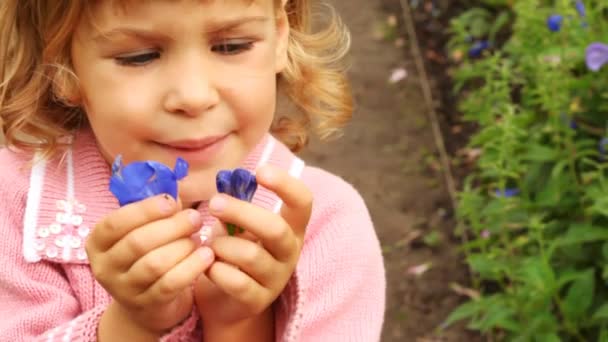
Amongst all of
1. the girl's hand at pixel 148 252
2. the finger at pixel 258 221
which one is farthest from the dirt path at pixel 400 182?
the girl's hand at pixel 148 252

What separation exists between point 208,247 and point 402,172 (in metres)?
2.81

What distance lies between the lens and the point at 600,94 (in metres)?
3.05

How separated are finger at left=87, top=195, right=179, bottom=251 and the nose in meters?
0.16

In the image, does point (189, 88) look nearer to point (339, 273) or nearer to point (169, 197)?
point (169, 197)

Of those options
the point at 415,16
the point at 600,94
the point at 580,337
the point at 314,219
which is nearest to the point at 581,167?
the point at 600,94

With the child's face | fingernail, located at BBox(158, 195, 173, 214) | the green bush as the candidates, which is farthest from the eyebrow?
the green bush

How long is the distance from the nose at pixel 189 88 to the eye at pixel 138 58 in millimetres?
43

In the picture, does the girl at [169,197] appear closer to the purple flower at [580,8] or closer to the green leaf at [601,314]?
the green leaf at [601,314]

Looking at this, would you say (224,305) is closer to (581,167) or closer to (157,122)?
(157,122)

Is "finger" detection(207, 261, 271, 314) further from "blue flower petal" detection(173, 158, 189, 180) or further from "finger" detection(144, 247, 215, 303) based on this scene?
"blue flower petal" detection(173, 158, 189, 180)

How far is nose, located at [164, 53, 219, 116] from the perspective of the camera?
138 centimetres

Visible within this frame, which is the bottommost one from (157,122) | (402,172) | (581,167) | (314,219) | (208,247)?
(402,172)

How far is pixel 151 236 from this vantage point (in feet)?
4.10

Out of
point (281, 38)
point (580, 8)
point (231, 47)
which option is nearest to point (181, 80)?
point (231, 47)
